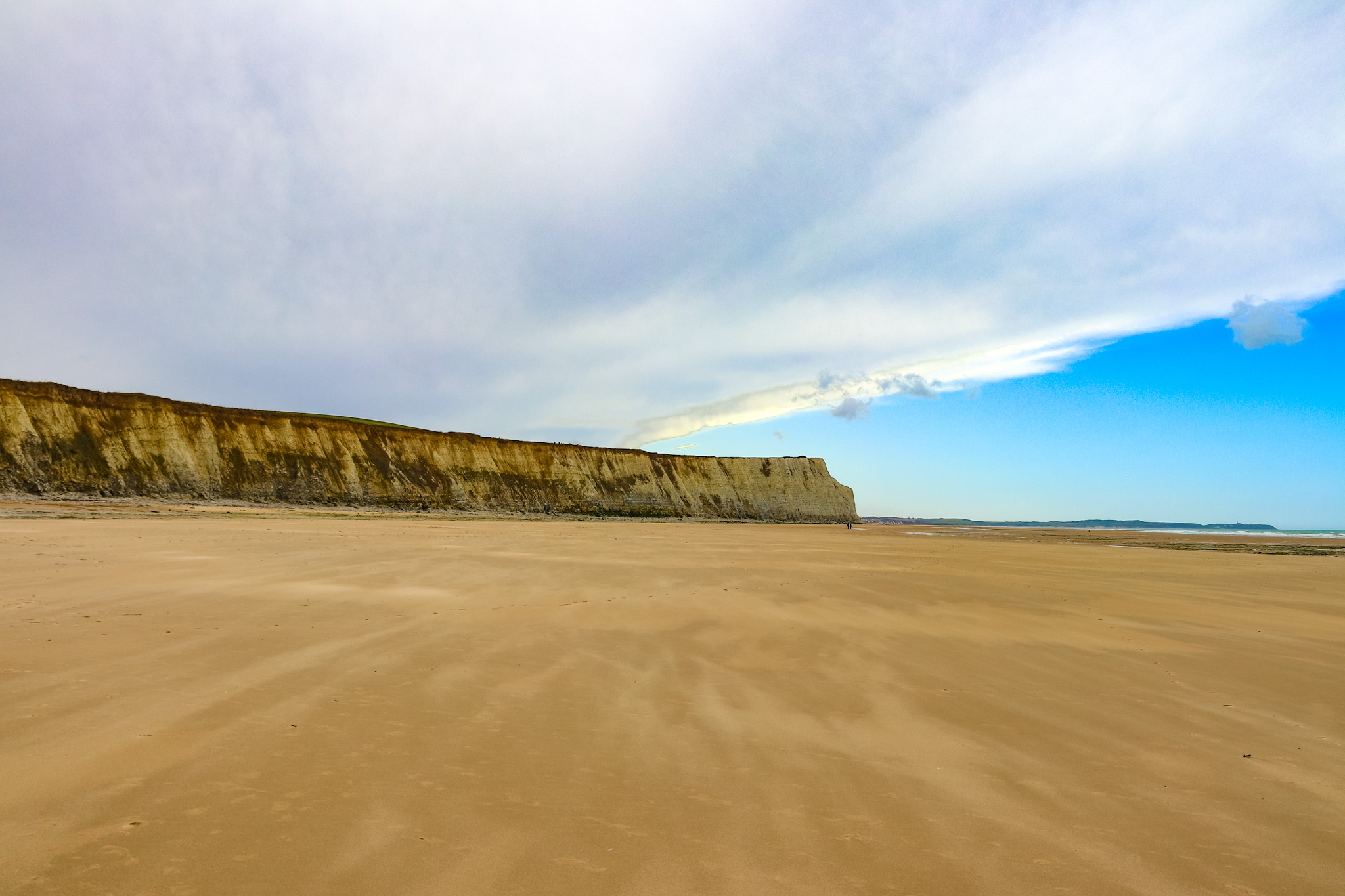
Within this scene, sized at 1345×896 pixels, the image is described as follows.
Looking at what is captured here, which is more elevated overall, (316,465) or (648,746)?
(316,465)

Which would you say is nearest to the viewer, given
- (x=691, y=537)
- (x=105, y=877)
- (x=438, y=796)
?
(x=105, y=877)

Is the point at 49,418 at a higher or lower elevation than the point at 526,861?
higher

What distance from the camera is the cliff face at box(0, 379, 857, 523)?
3341 cm

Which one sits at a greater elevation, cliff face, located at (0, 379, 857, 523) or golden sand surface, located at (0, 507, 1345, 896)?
cliff face, located at (0, 379, 857, 523)

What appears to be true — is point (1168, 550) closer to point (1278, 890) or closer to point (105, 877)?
point (1278, 890)

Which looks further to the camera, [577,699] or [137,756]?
[577,699]

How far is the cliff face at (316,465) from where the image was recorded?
33.4 meters

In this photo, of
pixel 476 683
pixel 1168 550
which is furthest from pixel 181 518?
pixel 1168 550

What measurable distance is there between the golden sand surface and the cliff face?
35470 mm

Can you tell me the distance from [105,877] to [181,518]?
85.2 feet

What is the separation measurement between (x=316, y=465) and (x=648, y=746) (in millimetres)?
46705

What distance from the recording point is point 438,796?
2584mm

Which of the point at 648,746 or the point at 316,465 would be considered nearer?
the point at 648,746

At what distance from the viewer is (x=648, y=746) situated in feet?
10.6
